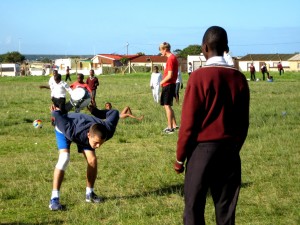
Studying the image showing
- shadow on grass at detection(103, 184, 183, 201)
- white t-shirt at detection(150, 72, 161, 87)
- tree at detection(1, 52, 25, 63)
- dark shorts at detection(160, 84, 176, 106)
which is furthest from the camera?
tree at detection(1, 52, 25, 63)

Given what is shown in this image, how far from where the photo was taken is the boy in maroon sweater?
4242 mm

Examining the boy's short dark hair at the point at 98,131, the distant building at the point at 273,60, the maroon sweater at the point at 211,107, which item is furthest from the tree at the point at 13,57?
the maroon sweater at the point at 211,107

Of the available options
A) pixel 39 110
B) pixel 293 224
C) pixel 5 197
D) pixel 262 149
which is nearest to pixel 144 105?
pixel 39 110

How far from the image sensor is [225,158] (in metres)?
4.41

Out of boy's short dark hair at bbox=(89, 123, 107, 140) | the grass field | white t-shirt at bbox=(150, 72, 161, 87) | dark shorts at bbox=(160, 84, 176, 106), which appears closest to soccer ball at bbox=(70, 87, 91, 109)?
boy's short dark hair at bbox=(89, 123, 107, 140)

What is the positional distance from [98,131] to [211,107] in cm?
217

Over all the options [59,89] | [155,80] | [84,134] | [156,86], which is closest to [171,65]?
[59,89]

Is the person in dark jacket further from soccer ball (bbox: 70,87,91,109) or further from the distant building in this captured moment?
the distant building

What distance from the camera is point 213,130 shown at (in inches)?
169

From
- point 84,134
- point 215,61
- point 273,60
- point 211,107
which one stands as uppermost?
point 273,60

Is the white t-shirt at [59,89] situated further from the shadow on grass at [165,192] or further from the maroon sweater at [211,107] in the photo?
the maroon sweater at [211,107]

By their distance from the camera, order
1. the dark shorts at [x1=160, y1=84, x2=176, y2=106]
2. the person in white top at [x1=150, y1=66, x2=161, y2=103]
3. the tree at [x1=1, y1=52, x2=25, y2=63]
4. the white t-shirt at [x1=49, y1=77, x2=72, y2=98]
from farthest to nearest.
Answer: the tree at [x1=1, y1=52, x2=25, y2=63], the person in white top at [x1=150, y1=66, x2=161, y2=103], the white t-shirt at [x1=49, y1=77, x2=72, y2=98], the dark shorts at [x1=160, y1=84, x2=176, y2=106]

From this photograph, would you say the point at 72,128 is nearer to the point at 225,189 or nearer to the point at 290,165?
the point at 225,189

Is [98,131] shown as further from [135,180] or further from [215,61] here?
[215,61]
